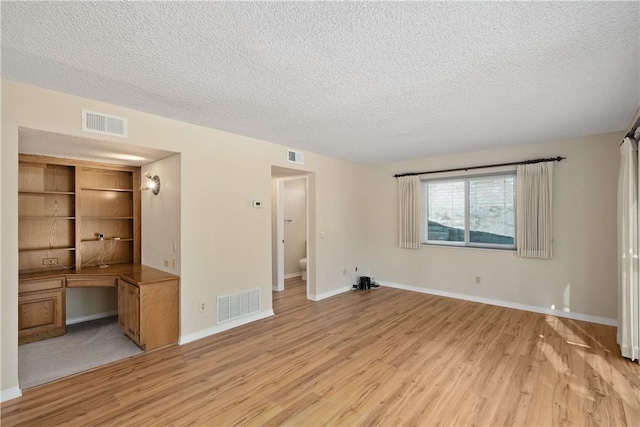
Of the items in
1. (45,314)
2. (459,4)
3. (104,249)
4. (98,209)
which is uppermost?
(459,4)

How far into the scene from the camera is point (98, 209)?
4.41 m

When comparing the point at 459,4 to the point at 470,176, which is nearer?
the point at 459,4

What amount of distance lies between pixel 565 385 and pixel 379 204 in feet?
14.0

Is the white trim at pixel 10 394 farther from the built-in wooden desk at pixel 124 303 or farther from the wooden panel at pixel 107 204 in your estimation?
the wooden panel at pixel 107 204

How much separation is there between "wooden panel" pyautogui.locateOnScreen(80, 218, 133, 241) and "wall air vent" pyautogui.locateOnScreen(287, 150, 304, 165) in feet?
8.87

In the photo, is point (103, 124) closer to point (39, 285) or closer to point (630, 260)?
point (39, 285)

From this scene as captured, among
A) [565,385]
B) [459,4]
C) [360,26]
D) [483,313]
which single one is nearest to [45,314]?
[360,26]

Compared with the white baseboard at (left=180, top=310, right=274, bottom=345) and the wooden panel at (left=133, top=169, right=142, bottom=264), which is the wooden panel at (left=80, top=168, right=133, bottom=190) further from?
the white baseboard at (left=180, top=310, right=274, bottom=345)

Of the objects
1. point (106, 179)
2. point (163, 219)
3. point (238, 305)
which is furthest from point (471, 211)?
point (106, 179)

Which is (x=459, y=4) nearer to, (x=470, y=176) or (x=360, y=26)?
(x=360, y=26)

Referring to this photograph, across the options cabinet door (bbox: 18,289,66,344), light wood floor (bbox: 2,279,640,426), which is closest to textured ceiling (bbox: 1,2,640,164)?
cabinet door (bbox: 18,289,66,344)

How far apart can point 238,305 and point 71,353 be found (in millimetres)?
1790

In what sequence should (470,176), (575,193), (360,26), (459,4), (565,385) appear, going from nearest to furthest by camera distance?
(459,4)
(360,26)
(565,385)
(575,193)
(470,176)

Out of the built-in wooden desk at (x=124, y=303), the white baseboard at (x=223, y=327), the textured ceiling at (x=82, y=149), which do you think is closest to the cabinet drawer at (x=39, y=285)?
the built-in wooden desk at (x=124, y=303)
